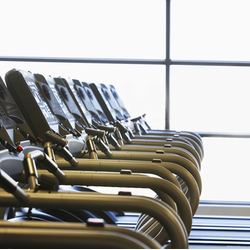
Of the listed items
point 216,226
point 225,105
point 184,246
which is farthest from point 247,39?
point 184,246

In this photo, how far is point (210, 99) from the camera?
14.7 ft

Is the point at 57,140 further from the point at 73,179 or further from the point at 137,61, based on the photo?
the point at 137,61

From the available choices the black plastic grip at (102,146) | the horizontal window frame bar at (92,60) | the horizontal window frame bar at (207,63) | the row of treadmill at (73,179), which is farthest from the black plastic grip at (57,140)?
the horizontal window frame bar at (207,63)

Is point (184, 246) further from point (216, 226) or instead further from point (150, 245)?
point (216, 226)

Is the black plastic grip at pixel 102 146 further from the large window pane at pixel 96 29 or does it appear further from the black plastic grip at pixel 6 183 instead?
the large window pane at pixel 96 29

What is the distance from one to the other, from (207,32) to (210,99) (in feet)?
3.02

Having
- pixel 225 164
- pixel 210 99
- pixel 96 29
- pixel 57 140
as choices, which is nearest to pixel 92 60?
pixel 96 29

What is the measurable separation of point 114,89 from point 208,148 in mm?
1588

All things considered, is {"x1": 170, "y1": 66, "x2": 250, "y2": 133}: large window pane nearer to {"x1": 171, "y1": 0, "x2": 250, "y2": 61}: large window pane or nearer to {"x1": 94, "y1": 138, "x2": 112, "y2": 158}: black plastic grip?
{"x1": 171, "y1": 0, "x2": 250, "y2": 61}: large window pane

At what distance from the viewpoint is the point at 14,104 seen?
199cm

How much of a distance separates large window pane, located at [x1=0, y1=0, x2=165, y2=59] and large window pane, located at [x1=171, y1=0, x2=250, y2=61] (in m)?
0.22

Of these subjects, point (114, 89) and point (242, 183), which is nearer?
point (242, 183)

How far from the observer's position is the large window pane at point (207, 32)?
4.29 metres

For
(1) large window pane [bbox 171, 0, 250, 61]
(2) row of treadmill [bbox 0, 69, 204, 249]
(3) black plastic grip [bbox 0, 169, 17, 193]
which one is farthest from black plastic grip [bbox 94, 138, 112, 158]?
(1) large window pane [bbox 171, 0, 250, 61]
